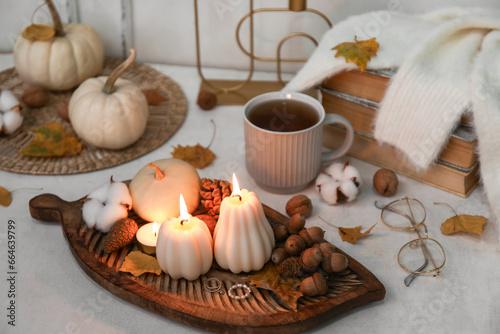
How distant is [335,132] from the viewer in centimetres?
102

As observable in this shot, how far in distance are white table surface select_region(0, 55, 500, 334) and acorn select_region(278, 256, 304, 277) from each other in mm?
77

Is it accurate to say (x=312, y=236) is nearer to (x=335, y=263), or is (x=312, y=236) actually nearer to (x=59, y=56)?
(x=335, y=263)

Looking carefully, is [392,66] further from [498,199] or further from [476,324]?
[476,324]

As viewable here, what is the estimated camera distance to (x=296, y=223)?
31.0 inches

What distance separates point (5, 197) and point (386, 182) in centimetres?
67

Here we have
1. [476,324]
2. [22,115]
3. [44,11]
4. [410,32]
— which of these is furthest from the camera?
[44,11]

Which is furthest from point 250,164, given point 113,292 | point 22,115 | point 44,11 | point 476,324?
point 44,11

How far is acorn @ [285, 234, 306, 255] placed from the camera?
75cm

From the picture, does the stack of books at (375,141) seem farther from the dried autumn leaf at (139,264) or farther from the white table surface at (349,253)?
the dried autumn leaf at (139,264)

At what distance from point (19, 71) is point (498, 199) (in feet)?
3.30

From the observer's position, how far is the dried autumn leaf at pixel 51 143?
1.01 metres

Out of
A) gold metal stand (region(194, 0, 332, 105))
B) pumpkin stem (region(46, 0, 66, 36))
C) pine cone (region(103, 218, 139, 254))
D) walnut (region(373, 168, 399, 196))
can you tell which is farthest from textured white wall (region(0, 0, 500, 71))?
pine cone (region(103, 218, 139, 254))

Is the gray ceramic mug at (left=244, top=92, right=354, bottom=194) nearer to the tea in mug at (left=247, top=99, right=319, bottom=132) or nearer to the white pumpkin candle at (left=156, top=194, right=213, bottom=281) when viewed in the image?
the tea in mug at (left=247, top=99, right=319, bottom=132)

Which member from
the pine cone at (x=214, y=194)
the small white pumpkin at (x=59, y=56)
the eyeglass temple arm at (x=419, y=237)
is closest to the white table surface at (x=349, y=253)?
the eyeglass temple arm at (x=419, y=237)
